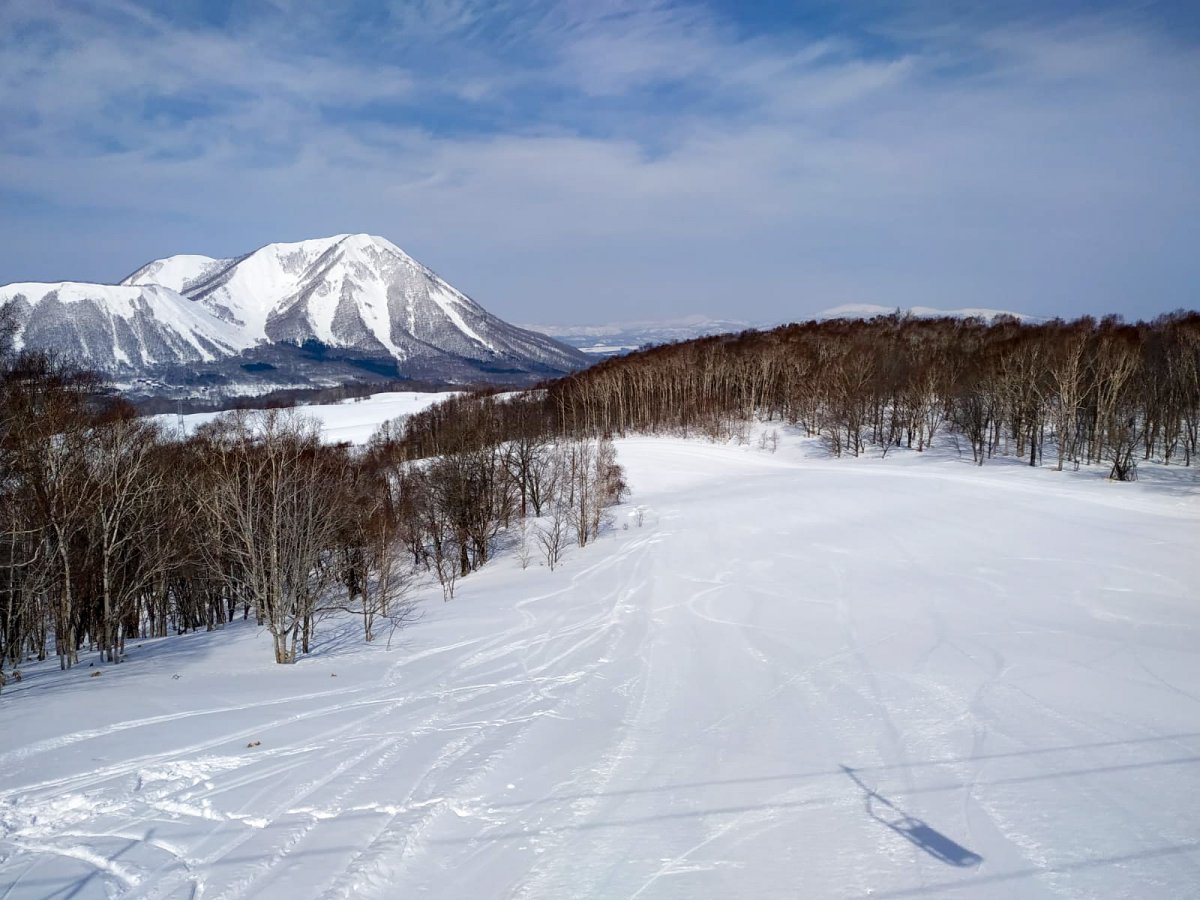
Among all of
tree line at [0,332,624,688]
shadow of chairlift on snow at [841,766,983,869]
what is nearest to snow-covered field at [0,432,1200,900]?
shadow of chairlift on snow at [841,766,983,869]

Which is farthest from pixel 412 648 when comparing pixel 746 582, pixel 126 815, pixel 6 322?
pixel 6 322

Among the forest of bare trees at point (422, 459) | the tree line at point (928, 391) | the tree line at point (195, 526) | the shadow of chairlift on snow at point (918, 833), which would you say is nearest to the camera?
the shadow of chairlift on snow at point (918, 833)

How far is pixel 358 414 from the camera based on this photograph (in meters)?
140

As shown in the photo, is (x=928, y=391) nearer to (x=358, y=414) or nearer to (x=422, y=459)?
(x=422, y=459)

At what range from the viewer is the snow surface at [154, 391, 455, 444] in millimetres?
111456

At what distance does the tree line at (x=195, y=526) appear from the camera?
20250 mm

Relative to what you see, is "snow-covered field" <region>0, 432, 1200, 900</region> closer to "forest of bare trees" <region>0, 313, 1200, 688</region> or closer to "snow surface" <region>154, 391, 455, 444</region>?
"forest of bare trees" <region>0, 313, 1200, 688</region>

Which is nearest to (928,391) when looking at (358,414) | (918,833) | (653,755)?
(653,755)

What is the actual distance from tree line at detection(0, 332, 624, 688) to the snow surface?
215 feet

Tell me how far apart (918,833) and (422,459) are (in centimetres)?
5709

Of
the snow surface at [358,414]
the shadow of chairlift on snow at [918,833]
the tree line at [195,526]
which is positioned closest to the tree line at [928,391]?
the tree line at [195,526]

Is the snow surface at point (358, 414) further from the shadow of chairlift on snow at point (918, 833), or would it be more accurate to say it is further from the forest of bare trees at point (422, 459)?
the shadow of chairlift on snow at point (918, 833)

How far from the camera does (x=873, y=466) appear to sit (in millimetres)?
56688

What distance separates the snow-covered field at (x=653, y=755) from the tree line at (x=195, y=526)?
8.92 ft
